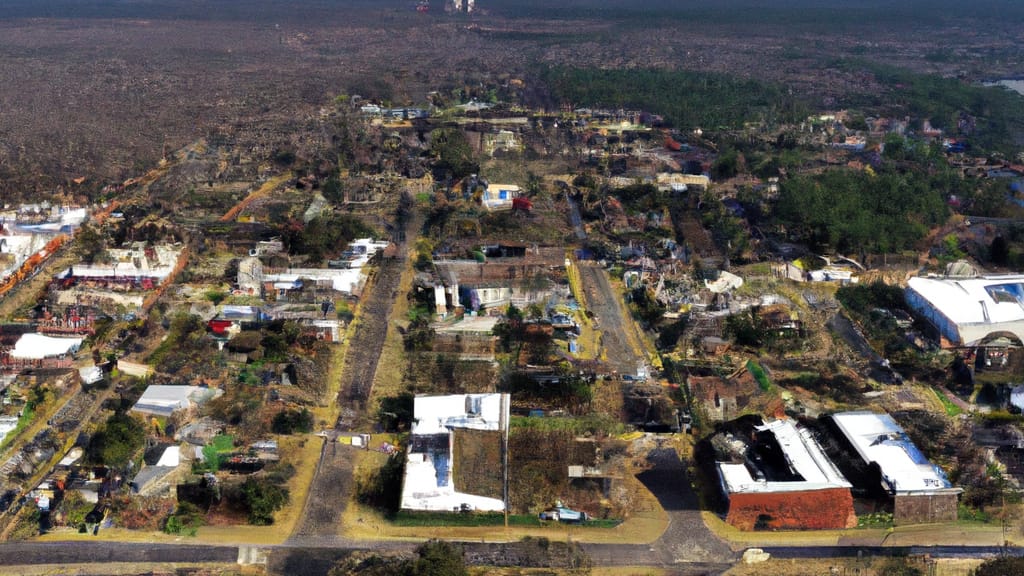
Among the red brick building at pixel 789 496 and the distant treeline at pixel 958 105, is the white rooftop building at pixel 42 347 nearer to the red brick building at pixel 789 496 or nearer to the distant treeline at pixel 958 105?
the red brick building at pixel 789 496

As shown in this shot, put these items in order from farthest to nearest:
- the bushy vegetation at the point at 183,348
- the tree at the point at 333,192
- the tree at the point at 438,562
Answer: the tree at the point at 333,192, the bushy vegetation at the point at 183,348, the tree at the point at 438,562

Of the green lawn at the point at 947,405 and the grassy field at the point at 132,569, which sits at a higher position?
the green lawn at the point at 947,405

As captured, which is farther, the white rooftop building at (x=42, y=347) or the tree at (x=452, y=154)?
the tree at (x=452, y=154)

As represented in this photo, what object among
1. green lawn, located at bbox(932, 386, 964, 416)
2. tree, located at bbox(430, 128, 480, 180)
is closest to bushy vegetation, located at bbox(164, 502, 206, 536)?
green lawn, located at bbox(932, 386, 964, 416)

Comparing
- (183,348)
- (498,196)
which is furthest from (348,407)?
(498,196)

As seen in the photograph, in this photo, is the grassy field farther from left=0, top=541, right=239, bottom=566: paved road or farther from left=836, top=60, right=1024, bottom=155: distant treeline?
left=836, top=60, right=1024, bottom=155: distant treeline

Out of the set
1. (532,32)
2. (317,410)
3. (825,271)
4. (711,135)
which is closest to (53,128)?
(711,135)

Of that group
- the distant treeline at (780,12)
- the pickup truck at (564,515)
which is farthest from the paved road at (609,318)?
the distant treeline at (780,12)

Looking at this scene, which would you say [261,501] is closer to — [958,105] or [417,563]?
[417,563]
